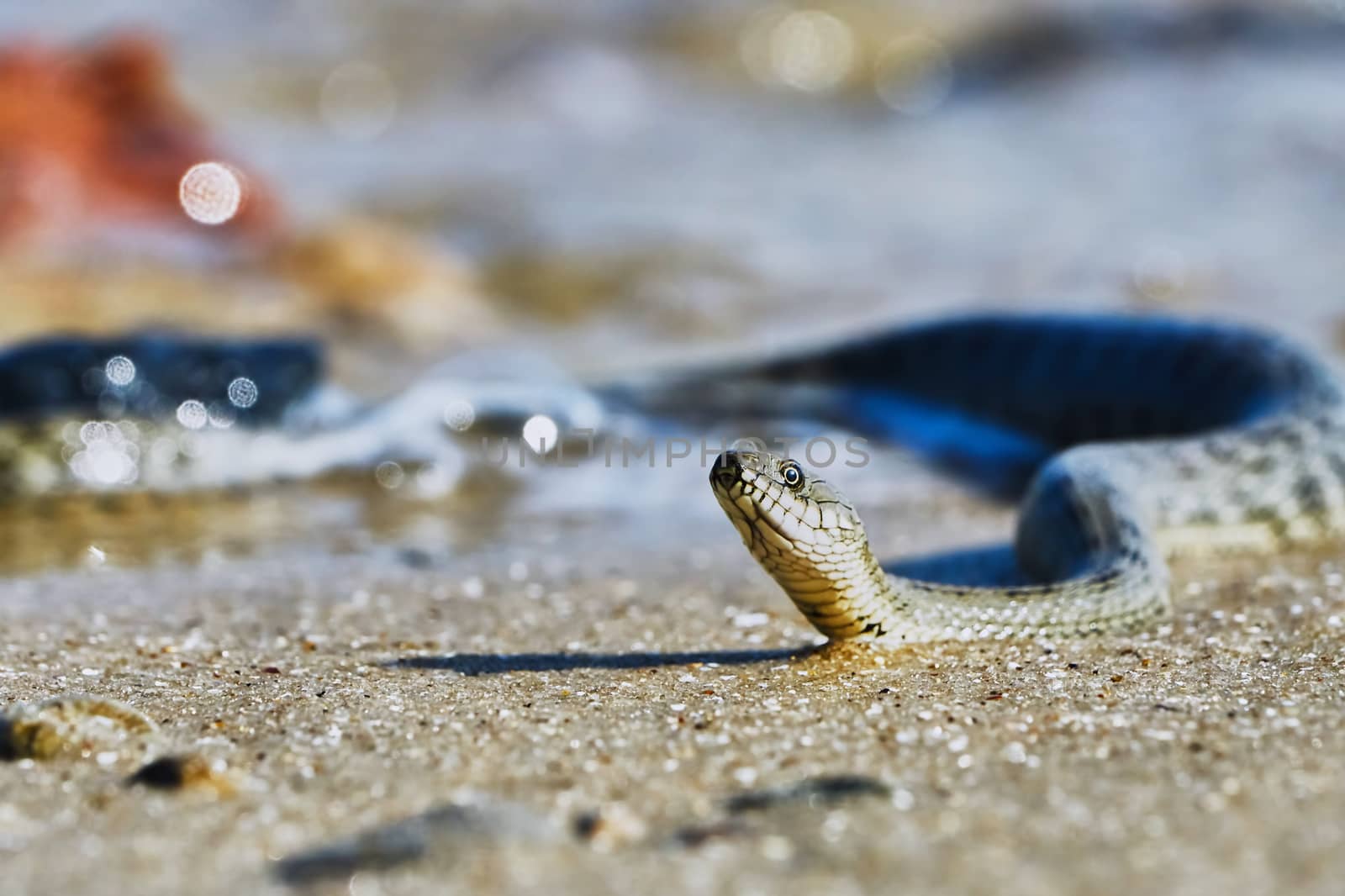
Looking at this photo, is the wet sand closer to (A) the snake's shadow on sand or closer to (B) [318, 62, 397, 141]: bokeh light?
(A) the snake's shadow on sand

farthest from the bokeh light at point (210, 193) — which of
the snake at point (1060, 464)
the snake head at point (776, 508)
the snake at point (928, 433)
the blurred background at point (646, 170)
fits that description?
the snake head at point (776, 508)

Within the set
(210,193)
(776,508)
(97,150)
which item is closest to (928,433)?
(776,508)

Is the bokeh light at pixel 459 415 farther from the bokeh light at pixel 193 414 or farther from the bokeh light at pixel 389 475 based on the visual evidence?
the bokeh light at pixel 193 414

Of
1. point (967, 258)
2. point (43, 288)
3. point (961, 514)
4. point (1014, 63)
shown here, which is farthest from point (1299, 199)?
point (43, 288)

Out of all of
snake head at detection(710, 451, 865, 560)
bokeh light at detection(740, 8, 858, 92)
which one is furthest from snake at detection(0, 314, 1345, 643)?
bokeh light at detection(740, 8, 858, 92)

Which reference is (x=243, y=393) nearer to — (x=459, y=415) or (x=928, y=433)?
(x=459, y=415)

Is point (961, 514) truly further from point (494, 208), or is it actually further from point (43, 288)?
point (494, 208)
